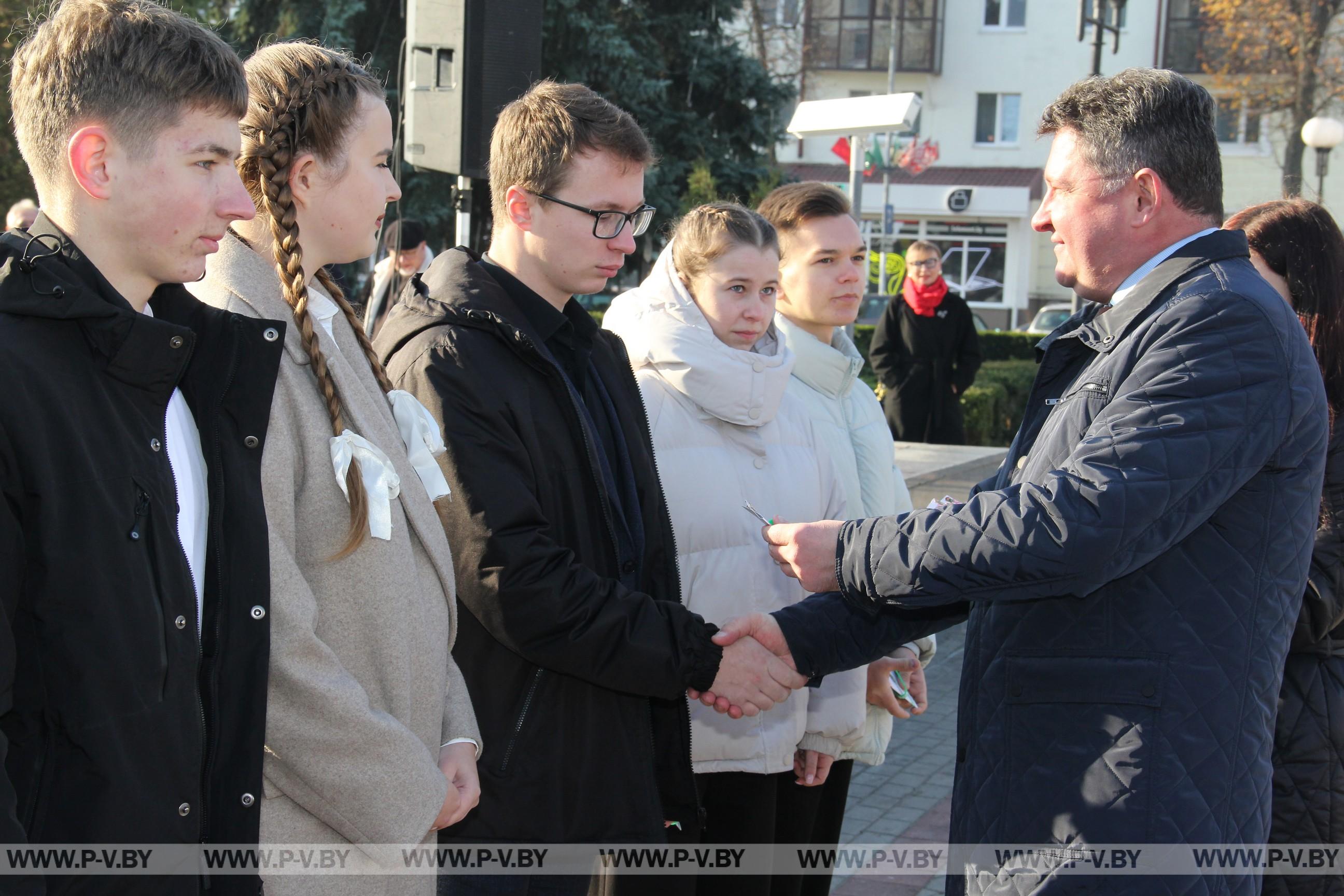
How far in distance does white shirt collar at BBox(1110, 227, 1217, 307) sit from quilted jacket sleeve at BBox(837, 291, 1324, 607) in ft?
0.51

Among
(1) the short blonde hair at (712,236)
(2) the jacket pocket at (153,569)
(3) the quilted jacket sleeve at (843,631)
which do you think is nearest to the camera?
(2) the jacket pocket at (153,569)


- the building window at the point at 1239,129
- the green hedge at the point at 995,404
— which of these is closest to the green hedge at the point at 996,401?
the green hedge at the point at 995,404

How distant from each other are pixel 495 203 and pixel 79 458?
1.40 m

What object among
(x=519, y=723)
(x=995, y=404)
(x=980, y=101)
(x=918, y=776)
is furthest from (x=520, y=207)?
(x=980, y=101)

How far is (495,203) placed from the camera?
2738mm

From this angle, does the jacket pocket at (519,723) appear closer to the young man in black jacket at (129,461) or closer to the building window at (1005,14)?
the young man in black jacket at (129,461)

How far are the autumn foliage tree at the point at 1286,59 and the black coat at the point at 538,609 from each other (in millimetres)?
27553

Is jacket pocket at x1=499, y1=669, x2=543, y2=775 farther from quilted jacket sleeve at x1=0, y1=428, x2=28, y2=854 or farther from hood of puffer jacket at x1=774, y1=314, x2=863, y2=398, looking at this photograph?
hood of puffer jacket at x1=774, y1=314, x2=863, y2=398

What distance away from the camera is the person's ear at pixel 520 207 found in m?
2.68

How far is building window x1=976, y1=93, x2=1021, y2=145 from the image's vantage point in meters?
37.1

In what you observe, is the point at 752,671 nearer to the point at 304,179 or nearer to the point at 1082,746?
the point at 1082,746

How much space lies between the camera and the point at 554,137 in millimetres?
2646

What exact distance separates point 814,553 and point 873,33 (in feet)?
125

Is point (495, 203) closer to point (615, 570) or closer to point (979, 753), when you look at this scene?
point (615, 570)
